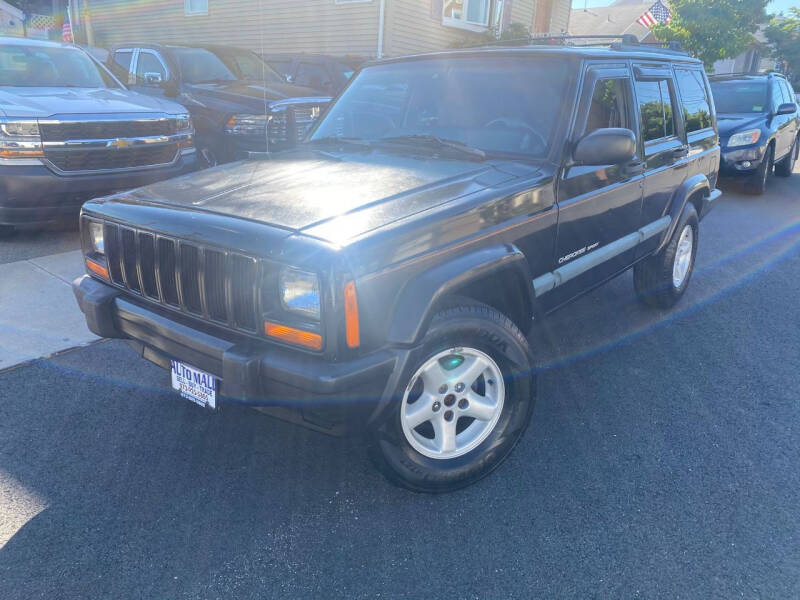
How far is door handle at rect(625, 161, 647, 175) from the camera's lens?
12.3 feet

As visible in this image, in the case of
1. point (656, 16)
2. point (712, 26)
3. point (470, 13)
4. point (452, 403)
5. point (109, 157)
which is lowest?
point (452, 403)

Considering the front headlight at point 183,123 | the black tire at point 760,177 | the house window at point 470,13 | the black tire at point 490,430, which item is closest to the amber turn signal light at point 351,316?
the black tire at point 490,430

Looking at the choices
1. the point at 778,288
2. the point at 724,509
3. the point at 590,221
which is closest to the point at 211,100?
the point at 590,221

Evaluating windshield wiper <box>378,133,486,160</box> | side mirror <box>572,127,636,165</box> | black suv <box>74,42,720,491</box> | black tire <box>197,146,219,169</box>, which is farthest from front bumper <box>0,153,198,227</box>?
side mirror <box>572,127,636,165</box>

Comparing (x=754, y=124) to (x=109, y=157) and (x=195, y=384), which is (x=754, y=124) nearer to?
(x=109, y=157)

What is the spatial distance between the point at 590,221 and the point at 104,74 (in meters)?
6.24

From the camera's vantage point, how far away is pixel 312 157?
348cm

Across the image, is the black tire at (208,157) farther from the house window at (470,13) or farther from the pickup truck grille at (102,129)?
the house window at (470,13)

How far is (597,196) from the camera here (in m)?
3.48

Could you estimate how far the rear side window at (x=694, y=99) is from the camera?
4.57 meters

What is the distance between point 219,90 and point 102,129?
9.11 feet

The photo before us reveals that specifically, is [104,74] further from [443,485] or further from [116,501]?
[443,485]

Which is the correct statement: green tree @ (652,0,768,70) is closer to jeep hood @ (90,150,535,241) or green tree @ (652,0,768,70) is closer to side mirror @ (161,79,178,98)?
side mirror @ (161,79,178,98)

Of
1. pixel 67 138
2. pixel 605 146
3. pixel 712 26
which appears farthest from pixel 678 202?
pixel 712 26
